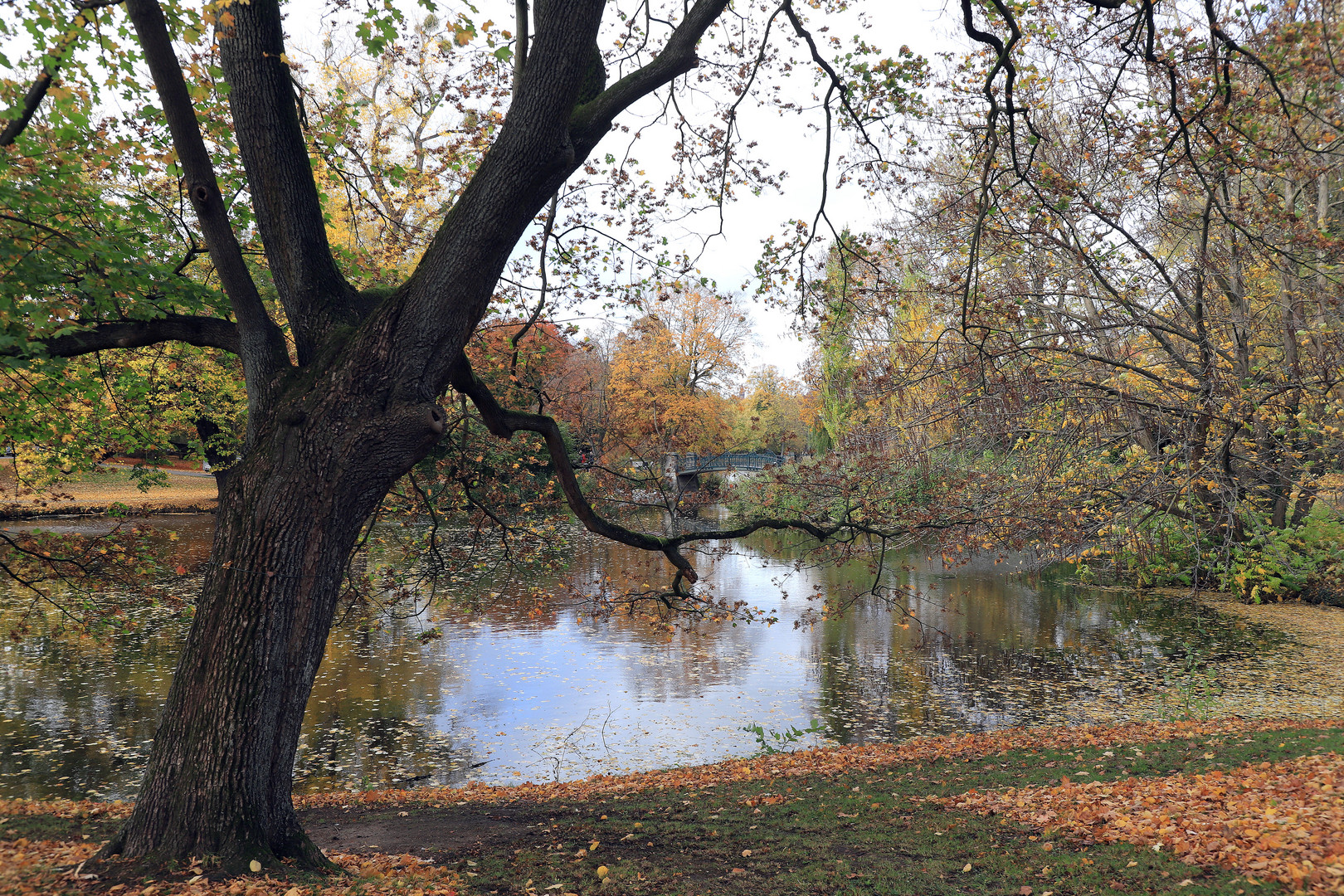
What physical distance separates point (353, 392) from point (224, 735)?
1.90 metres

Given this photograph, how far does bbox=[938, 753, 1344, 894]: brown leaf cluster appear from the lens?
12.0 feet

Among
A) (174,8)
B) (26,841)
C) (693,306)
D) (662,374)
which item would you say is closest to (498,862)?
(26,841)

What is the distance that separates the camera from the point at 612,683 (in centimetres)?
1243

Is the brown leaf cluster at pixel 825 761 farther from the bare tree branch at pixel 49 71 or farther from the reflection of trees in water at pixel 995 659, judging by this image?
the bare tree branch at pixel 49 71

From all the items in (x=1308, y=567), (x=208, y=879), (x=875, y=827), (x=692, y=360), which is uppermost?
(x=692, y=360)

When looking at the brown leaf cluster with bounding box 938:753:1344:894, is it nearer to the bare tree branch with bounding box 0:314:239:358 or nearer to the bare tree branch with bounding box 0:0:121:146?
the bare tree branch with bounding box 0:314:239:358

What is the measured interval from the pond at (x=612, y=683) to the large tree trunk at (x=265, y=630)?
12.6 feet

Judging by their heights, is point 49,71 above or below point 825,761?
above

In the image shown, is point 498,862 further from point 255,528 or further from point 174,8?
point 174,8

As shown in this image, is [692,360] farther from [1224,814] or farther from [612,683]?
[1224,814]

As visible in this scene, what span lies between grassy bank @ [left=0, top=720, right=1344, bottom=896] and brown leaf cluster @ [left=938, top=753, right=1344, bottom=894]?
0.06 feet

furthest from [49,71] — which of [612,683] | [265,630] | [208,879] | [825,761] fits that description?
[612,683]

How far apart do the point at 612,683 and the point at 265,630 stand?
884 cm

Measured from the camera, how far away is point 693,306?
39750mm
